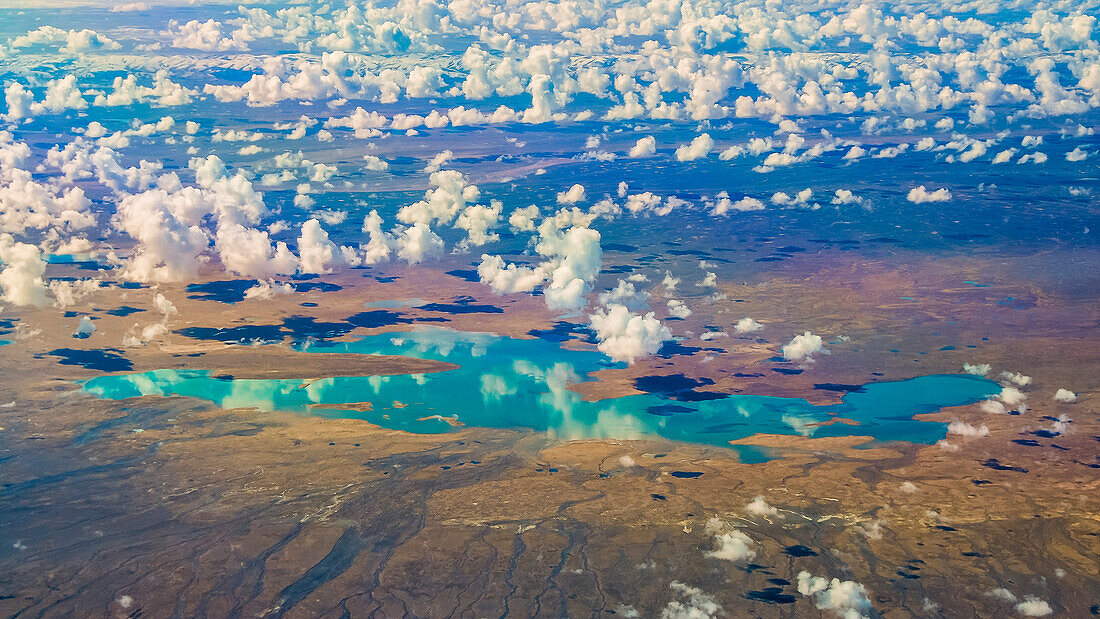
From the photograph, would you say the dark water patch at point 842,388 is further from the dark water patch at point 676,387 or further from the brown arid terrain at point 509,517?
the brown arid terrain at point 509,517

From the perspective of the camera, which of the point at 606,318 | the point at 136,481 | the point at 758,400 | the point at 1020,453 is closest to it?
the point at 136,481

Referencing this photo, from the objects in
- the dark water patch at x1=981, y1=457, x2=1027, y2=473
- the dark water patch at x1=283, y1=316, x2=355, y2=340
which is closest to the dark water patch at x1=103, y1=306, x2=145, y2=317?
the dark water patch at x1=283, y1=316, x2=355, y2=340

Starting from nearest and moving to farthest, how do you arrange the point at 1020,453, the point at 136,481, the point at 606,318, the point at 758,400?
1. the point at 136,481
2. the point at 1020,453
3. the point at 758,400
4. the point at 606,318

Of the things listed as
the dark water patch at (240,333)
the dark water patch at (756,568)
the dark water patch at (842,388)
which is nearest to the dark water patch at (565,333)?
the dark water patch at (842,388)

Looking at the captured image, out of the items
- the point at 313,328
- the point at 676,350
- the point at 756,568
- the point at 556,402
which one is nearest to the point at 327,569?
the point at 756,568

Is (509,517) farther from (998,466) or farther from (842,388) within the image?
(842,388)

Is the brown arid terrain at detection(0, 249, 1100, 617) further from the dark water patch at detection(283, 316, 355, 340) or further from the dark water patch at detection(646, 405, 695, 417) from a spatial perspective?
the dark water patch at detection(283, 316, 355, 340)

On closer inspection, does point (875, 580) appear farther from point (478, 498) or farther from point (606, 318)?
point (606, 318)

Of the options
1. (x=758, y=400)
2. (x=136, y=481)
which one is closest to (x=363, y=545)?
(x=136, y=481)
